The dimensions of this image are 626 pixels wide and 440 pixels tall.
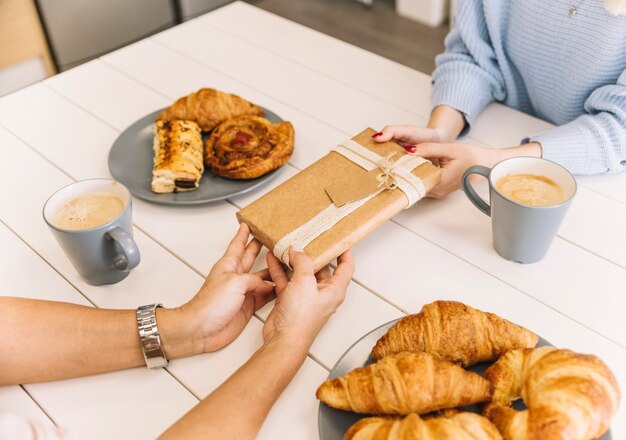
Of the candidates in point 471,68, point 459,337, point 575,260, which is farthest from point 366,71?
point 459,337

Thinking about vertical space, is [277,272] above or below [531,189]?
below

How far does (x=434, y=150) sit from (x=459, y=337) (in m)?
0.40

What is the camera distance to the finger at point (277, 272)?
88 cm

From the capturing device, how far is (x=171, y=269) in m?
0.95

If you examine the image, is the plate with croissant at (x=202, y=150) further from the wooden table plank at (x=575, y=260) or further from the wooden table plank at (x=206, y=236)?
the wooden table plank at (x=575, y=260)

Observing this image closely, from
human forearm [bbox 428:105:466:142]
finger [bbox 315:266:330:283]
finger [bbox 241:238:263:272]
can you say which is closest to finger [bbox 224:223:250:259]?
finger [bbox 241:238:263:272]

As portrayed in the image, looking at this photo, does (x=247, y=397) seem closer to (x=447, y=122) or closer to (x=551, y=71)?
(x=447, y=122)

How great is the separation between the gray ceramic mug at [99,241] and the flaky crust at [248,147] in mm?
217

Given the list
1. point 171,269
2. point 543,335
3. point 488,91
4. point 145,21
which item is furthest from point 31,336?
point 145,21

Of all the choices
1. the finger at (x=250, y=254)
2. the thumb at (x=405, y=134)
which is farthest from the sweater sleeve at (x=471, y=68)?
the finger at (x=250, y=254)

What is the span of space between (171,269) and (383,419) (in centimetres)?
45

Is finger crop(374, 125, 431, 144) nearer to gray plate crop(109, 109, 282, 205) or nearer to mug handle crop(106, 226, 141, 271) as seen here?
gray plate crop(109, 109, 282, 205)

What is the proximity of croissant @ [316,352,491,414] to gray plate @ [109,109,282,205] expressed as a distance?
0.47 m

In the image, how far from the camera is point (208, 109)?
1178mm
